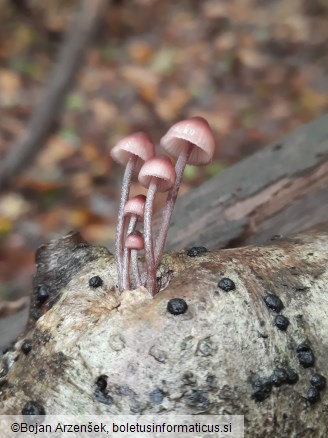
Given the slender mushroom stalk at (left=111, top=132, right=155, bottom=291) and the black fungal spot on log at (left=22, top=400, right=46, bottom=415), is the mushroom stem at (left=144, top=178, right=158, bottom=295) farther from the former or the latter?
the black fungal spot on log at (left=22, top=400, right=46, bottom=415)

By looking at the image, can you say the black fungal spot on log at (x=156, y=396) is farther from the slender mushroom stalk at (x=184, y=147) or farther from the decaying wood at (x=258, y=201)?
the decaying wood at (x=258, y=201)

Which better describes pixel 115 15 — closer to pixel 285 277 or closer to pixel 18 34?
pixel 18 34

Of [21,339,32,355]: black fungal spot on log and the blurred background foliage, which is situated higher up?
the blurred background foliage

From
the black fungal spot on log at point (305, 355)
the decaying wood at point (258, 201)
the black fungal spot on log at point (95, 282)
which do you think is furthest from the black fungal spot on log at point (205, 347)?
the decaying wood at point (258, 201)

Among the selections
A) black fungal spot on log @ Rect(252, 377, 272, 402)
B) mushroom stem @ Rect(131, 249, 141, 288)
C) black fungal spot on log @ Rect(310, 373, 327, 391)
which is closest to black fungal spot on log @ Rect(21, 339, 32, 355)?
mushroom stem @ Rect(131, 249, 141, 288)

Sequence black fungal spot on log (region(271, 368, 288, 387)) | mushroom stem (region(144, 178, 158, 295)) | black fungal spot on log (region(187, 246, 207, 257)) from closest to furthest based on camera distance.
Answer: black fungal spot on log (region(271, 368, 288, 387))
mushroom stem (region(144, 178, 158, 295))
black fungal spot on log (region(187, 246, 207, 257))

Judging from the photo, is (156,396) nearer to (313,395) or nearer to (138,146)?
(313,395)

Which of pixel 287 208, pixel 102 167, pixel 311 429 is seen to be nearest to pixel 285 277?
pixel 311 429

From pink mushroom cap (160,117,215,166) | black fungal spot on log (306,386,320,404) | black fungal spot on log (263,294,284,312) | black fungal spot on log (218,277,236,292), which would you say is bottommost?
black fungal spot on log (306,386,320,404)
